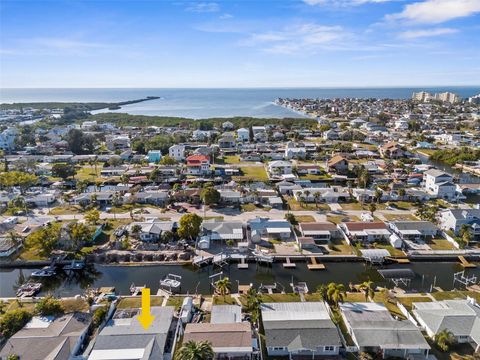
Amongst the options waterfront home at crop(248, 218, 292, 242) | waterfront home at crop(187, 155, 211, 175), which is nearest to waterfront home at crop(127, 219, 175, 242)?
waterfront home at crop(248, 218, 292, 242)

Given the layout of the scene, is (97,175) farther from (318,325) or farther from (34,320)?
(318,325)

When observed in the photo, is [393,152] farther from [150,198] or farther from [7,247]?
[7,247]

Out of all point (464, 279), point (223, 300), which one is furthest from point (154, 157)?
point (464, 279)

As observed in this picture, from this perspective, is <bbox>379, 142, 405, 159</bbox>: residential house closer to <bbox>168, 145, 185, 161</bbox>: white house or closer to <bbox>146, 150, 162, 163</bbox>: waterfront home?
<bbox>168, 145, 185, 161</bbox>: white house

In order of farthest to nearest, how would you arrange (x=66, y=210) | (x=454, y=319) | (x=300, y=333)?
(x=66, y=210), (x=454, y=319), (x=300, y=333)

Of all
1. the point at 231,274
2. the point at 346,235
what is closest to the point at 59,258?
the point at 231,274
